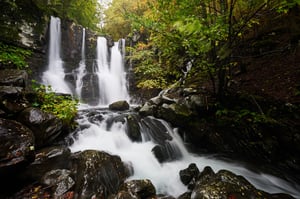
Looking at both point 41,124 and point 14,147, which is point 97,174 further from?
point 41,124

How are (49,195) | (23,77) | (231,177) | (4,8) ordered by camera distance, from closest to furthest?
(49,195) < (231,177) < (23,77) < (4,8)

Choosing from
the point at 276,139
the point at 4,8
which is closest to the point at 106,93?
the point at 4,8

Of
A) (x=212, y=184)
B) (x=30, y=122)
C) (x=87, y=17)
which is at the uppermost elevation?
(x=87, y=17)

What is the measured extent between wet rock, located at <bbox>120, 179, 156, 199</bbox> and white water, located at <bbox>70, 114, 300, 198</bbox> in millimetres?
535

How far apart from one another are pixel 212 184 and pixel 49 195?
268 cm

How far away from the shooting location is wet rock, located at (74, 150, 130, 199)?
117 inches

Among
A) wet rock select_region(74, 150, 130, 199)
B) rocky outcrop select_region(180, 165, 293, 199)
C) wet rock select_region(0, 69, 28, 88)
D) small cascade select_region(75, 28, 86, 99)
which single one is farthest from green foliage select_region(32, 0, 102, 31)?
rocky outcrop select_region(180, 165, 293, 199)

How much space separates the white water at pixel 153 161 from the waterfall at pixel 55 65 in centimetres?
494

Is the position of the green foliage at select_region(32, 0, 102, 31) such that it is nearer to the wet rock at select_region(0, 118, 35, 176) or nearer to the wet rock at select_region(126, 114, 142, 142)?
the wet rock at select_region(126, 114, 142, 142)

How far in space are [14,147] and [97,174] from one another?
150cm

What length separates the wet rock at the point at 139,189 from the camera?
3.01 metres

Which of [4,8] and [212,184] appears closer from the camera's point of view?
[212,184]

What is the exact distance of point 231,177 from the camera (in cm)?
297

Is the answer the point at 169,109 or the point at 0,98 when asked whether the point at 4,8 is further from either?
the point at 169,109
